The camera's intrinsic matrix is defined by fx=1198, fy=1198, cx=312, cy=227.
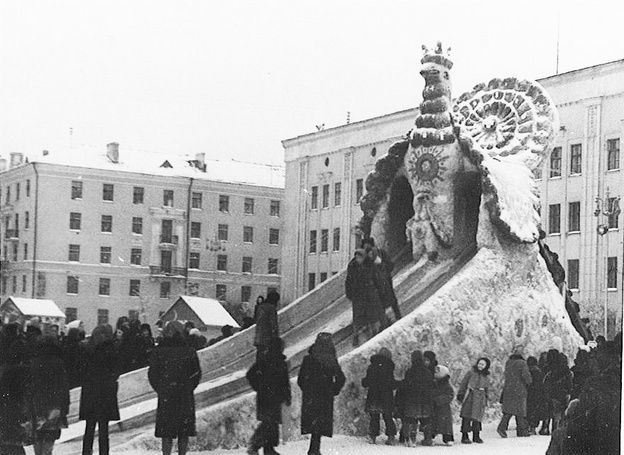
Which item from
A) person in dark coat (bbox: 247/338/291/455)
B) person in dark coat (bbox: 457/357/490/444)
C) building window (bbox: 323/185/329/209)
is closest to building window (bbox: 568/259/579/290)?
person in dark coat (bbox: 457/357/490/444)

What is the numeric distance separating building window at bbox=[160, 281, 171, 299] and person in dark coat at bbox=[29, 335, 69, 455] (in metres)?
0.76

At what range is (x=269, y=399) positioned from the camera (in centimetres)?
707

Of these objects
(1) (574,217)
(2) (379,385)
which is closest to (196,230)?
(2) (379,385)

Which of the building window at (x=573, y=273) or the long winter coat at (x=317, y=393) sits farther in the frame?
the building window at (x=573, y=273)

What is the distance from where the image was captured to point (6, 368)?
7.16 metres

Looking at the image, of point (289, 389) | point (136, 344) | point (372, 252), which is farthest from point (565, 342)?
point (136, 344)

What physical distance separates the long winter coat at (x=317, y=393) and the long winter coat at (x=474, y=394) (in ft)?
4.04

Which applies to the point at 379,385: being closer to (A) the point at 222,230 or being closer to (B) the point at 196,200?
(A) the point at 222,230

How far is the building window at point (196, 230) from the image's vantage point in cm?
744

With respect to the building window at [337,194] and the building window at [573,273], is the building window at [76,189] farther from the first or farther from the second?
the building window at [573,273]

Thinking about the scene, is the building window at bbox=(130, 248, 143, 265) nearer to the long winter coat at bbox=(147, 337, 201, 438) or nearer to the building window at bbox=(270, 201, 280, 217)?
the long winter coat at bbox=(147, 337, 201, 438)

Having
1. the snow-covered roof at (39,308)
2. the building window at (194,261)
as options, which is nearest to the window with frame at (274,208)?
the building window at (194,261)

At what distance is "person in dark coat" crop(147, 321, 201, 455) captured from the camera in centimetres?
679

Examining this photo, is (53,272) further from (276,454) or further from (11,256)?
(276,454)
